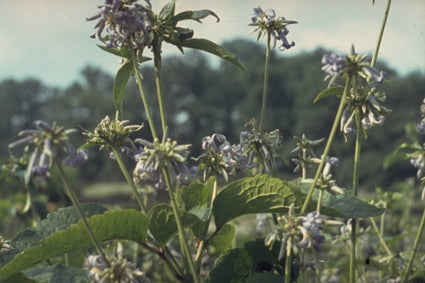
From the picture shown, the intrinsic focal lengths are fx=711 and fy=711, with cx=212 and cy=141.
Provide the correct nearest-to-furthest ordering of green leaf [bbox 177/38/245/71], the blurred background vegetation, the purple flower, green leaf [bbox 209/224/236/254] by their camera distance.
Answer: the purple flower, green leaf [bbox 177/38/245/71], green leaf [bbox 209/224/236/254], the blurred background vegetation

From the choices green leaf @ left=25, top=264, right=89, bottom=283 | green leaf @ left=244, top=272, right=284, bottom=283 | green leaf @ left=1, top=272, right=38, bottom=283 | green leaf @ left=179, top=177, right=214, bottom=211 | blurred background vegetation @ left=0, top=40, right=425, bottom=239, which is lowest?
blurred background vegetation @ left=0, top=40, right=425, bottom=239

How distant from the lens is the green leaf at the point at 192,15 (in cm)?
216

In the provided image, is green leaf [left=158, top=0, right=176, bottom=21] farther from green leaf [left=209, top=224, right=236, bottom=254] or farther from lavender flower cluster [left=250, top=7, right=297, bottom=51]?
green leaf [left=209, top=224, right=236, bottom=254]

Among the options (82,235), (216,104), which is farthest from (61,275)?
(216,104)

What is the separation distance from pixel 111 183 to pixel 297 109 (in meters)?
21.6

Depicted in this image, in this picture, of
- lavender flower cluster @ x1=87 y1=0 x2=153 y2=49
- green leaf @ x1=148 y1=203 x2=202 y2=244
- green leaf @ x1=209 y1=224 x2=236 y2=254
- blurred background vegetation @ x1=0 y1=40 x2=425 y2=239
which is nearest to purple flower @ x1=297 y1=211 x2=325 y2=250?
green leaf @ x1=148 y1=203 x2=202 y2=244

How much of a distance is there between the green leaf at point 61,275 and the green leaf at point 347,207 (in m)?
0.69

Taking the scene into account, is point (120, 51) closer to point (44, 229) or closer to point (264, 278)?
point (44, 229)

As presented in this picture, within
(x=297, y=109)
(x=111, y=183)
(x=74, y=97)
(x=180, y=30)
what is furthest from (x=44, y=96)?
(x=180, y=30)

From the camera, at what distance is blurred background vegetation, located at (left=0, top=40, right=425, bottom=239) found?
6800 centimetres

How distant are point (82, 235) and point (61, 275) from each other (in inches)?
11.1

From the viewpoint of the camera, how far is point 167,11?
7.17 ft

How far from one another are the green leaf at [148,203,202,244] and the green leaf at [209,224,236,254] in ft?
1.12

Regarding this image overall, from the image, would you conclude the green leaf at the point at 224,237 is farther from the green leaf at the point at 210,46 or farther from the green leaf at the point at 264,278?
the green leaf at the point at 210,46
